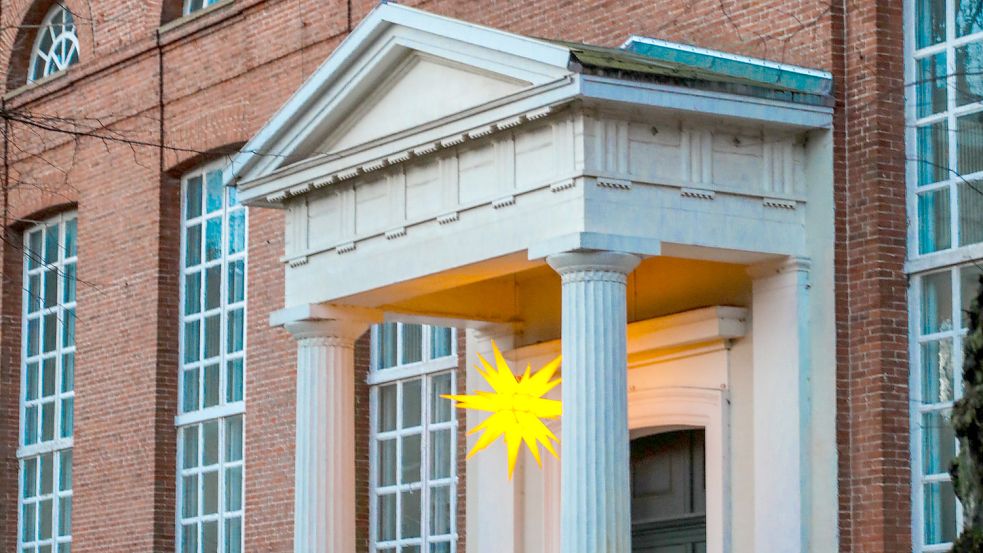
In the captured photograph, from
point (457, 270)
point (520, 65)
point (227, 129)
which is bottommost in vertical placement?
point (457, 270)

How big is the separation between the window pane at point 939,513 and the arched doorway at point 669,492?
2.26 meters

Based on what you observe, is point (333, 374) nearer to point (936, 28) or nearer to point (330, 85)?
point (330, 85)

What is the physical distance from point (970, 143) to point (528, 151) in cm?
303

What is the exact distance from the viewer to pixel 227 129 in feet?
71.1

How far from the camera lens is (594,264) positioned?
540 inches

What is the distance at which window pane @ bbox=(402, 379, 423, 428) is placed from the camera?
19.3 m

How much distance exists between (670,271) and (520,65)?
8.02 feet

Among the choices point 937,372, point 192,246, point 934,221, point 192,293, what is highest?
point 192,246

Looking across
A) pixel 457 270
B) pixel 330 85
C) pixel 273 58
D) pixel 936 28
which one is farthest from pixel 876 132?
pixel 273 58

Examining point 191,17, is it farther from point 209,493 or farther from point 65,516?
point 65,516

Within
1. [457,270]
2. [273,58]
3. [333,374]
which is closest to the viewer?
[457,270]

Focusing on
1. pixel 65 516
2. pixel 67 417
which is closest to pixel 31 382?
pixel 67 417

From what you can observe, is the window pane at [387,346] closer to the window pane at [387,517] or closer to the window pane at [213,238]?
the window pane at [387,517]

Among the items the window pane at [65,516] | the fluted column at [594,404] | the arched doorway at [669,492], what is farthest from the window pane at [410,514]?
the window pane at [65,516]
